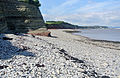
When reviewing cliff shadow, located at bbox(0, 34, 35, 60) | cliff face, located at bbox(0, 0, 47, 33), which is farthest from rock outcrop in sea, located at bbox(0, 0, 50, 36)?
cliff shadow, located at bbox(0, 34, 35, 60)

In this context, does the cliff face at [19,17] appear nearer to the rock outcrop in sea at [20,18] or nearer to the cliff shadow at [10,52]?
the rock outcrop in sea at [20,18]

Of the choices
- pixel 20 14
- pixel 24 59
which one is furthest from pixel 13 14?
pixel 24 59

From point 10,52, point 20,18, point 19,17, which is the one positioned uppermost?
point 19,17

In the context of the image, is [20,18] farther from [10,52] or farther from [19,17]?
[10,52]

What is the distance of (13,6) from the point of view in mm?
32062

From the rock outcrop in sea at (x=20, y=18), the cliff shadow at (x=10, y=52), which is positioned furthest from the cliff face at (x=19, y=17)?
the cliff shadow at (x=10, y=52)

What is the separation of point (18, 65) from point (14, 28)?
2485cm

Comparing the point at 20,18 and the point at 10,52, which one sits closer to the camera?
the point at 10,52

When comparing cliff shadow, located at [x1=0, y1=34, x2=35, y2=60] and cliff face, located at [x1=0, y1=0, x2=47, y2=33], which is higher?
cliff face, located at [x1=0, y1=0, x2=47, y2=33]

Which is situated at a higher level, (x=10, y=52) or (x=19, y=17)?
(x=19, y=17)

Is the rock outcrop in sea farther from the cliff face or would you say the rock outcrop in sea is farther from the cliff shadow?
the cliff shadow

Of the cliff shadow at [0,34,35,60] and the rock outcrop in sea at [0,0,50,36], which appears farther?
the rock outcrop in sea at [0,0,50,36]

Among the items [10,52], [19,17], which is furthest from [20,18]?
[10,52]

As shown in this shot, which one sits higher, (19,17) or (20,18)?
(19,17)
